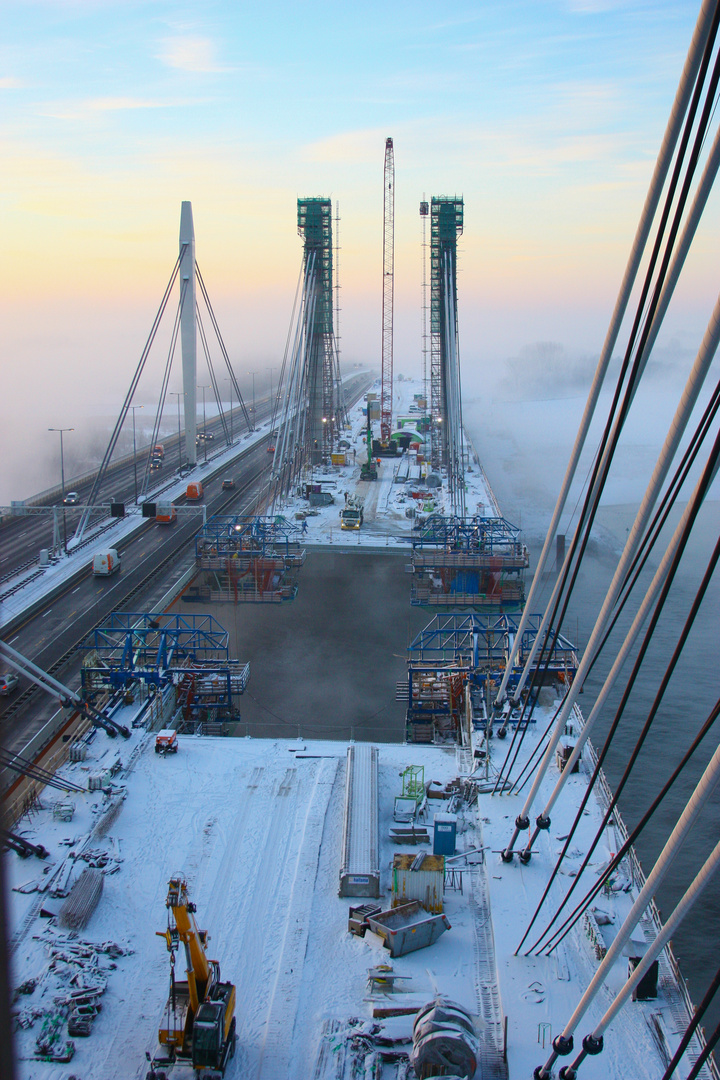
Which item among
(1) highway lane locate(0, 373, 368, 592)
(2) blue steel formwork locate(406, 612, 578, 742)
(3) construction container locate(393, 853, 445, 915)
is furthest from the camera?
(1) highway lane locate(0, 373, 368, 592)

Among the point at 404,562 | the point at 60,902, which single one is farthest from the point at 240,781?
the point at 404,562

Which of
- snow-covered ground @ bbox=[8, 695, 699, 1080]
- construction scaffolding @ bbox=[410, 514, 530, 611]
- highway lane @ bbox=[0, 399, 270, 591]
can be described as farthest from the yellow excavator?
construction scaffolding @ bbox=[410, 514, 530, 611]

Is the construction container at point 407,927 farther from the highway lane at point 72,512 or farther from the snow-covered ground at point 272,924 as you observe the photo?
the highway lane at point 72,512

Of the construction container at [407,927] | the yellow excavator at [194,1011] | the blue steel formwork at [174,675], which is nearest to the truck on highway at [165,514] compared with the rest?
the blue steel formwork at [174,675]

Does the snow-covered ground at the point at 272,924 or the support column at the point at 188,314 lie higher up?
the support column at the point at 188,314

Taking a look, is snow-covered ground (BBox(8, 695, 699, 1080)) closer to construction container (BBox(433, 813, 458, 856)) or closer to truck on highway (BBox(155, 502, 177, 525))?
construction container (BBox(433, 813, 458, 856))

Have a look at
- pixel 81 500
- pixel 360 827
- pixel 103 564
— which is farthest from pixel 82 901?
pixel 81 500

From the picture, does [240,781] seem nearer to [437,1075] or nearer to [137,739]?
[137,739]
